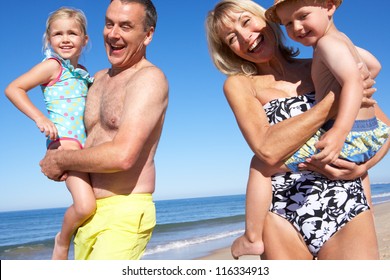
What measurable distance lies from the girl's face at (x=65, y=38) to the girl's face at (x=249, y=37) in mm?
1301

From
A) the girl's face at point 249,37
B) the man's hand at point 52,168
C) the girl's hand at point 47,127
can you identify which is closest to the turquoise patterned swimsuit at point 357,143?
the girl's face at point 249,37

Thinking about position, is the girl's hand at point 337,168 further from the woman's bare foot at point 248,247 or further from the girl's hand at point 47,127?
the girl's hand at point 47,127

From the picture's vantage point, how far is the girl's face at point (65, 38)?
3.85 metres

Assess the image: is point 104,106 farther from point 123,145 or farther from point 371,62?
point 371,62

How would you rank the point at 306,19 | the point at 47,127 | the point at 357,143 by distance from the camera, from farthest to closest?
the point at 47,127, the point at 306,19, the point at 357,143

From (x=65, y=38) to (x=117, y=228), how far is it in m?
1.70

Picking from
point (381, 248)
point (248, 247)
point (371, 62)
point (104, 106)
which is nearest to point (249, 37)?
point (371, 62)

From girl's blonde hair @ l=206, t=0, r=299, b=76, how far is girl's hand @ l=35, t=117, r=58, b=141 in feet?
4.21

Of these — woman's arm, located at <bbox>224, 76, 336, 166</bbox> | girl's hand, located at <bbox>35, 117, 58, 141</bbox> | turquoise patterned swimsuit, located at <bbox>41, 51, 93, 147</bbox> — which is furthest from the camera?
turquoise patterned swimsuit, located at <bbox>41, 51, 93, 147</bbox>

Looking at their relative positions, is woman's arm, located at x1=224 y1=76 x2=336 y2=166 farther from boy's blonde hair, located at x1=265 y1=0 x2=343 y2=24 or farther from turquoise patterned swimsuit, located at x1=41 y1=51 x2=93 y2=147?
turquoise patterned swimsuit, located at x1=41 y1=51 x2=93 y2=147

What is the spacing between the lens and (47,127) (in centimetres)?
338

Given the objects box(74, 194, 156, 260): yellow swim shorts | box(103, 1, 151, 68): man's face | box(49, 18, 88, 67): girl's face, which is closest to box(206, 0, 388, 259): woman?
box(103, 1, 151, 68): man's face

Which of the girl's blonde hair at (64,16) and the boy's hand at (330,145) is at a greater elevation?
the girl's blonde hair at (64,16)

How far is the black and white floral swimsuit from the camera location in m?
2.88
